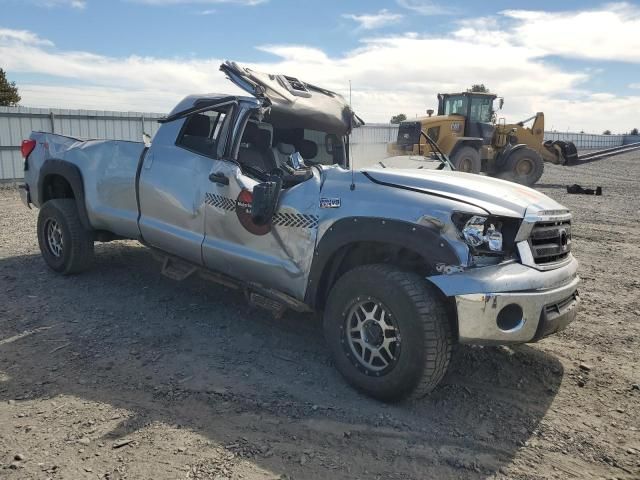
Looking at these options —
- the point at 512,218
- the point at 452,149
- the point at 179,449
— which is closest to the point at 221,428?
the point at 179,449

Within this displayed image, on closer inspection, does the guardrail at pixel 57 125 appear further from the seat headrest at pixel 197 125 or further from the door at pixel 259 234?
A: the door at pixel 259 234

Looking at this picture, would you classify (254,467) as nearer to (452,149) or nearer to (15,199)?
(15,199)

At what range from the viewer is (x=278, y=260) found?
399 cm

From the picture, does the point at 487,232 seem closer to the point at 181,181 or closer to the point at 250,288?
the point at 250,288

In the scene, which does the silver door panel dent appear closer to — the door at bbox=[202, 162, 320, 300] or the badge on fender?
the door at bbox=[202, 162, 320, 300]

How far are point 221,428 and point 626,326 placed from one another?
371 centimetres

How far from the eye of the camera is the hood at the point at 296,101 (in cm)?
431

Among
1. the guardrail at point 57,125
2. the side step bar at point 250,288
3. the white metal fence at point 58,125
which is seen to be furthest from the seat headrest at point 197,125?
the guardrail at point 57,125

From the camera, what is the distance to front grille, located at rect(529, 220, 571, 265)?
3361 mm

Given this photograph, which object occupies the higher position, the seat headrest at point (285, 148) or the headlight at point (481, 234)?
the seat headrest at point (285, 148)

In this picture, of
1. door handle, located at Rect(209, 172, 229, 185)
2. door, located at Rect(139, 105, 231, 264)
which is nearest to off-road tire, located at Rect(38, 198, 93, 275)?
door, located at Rect(139, 105, 231, 264)

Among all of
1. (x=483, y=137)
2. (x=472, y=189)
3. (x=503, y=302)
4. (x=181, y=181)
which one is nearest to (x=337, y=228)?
(x=472, y=189)

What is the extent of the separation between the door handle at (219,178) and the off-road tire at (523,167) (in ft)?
47.3

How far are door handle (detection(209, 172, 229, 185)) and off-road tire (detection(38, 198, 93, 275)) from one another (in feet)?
7.15
